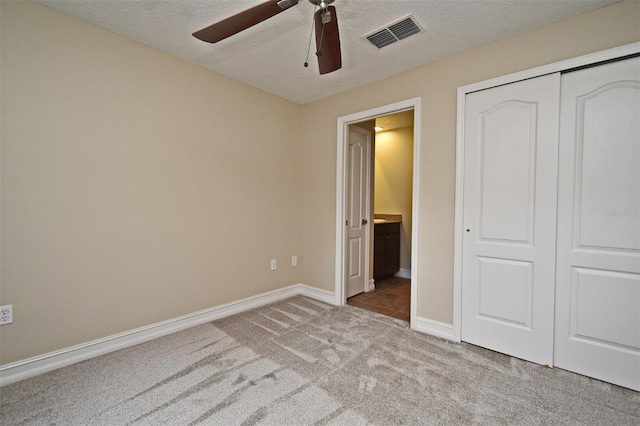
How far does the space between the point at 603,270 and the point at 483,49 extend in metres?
1.91

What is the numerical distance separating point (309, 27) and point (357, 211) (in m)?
2.21

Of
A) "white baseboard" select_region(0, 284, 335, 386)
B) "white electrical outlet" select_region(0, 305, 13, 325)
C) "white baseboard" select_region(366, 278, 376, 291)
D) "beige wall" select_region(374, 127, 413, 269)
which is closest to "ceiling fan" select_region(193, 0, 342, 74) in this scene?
"white electrical outlet" select_region(0, 305, 13, 325)

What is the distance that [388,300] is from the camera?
3611 millimetres

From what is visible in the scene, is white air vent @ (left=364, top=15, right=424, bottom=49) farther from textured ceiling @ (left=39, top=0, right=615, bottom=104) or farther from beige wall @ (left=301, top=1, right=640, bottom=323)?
beige wall @ (left=301, top=1, right=640, bottom=323)

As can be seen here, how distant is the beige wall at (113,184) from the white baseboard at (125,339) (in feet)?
0.18

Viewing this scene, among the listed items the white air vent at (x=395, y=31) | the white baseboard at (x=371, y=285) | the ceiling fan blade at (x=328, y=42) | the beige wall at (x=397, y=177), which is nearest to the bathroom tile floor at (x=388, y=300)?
the white baseboard at (x=371, y=285)

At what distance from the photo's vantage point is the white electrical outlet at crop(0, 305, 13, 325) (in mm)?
1840

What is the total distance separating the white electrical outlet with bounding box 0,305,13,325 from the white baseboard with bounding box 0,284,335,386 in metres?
0.29

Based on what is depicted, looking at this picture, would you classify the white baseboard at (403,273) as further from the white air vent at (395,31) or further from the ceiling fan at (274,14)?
the ceiling fan at (274,14)

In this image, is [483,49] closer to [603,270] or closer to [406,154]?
[603,270]

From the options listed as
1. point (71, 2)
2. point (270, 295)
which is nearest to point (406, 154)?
point (270, 295)

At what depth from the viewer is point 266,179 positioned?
341cm

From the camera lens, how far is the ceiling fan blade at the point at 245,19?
141cm

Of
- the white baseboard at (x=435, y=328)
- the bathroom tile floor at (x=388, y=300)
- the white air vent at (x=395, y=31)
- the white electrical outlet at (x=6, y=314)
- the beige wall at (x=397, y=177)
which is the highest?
the white air vent at (x=395, y=31)
